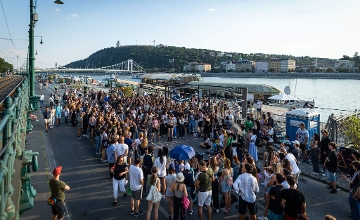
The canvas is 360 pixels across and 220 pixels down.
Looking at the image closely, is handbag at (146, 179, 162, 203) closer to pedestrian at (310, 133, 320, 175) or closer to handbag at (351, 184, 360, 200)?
handbag at (351, 184, 360, 200)

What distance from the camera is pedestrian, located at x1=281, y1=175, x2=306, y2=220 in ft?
18.4

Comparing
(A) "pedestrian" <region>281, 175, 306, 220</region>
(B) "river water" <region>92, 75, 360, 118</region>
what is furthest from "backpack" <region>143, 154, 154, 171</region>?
(B) "river water" <region>92, 75, 360, 118</region>

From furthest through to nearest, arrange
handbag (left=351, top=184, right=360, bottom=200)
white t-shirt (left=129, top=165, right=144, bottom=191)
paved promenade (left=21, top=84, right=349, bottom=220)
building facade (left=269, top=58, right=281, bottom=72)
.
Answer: building facade (left=269, top=58, right=281, bottom=72) → paved promenade (left=21, top=84, right=349, bottom=220) → white t-shirt (left=129, top=165, right=144, bottom=191) → handbag (left=351, top=184, right=360, bottom=200)

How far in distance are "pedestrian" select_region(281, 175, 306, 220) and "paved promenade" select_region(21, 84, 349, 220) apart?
2.00 meters

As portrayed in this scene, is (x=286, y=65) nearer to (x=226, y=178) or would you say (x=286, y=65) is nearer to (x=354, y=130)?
(x=354, y=130)

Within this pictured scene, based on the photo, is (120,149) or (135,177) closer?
(135,177)

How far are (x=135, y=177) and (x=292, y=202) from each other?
3640 millimetres

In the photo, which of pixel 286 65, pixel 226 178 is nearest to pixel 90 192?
pixel 226 178

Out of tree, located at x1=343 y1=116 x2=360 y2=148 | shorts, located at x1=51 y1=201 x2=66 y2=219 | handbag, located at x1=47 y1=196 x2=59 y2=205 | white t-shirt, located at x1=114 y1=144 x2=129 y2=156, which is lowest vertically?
shorts, located at x1=51 y1=201 x2=66 y2=219

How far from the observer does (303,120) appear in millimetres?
13039

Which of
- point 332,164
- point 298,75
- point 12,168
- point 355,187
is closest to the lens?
point 12,168

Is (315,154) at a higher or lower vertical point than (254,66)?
lower

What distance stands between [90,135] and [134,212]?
9.29m

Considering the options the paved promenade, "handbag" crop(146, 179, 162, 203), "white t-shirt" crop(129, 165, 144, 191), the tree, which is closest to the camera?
"handbag" crop(146, 179, 162, 203)
